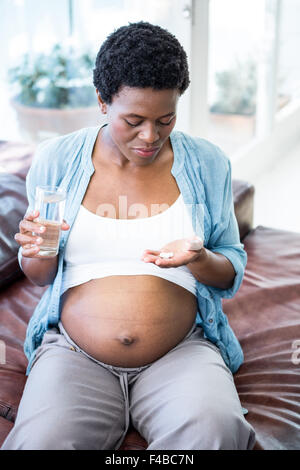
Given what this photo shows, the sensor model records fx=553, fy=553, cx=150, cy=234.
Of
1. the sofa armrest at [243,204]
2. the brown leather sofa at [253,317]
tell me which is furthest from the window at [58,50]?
the sofa armrest at [243,204]

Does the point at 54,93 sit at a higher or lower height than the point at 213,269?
higher

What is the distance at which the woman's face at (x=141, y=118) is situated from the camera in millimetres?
1317

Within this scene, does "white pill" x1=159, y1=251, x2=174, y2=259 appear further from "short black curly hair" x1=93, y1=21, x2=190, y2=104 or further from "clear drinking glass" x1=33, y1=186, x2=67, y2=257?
"short black curly hair" x1=93, y1=21, x2=190, y2=104

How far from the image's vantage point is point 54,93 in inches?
135

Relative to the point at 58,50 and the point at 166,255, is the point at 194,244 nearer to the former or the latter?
the point at 166,255

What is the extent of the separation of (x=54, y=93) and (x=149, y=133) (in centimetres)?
226

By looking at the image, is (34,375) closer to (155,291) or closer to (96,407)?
(96,407)

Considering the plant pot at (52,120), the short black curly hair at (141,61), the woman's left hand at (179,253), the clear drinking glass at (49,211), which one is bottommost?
the plant pot at (52,120)

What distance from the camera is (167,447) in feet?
3.97

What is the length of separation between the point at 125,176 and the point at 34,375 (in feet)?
1.93

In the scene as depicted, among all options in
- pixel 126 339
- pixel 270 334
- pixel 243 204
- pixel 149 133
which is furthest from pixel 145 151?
pixel 243 204

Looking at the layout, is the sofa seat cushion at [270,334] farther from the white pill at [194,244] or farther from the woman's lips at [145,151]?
the woman's lips at [145,151]

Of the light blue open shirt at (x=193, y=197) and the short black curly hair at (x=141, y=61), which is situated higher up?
the short black curly hair at (x=141, y=61)

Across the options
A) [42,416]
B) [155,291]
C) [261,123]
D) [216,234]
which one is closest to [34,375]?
[42,416]
